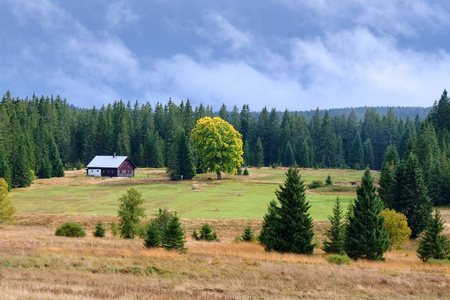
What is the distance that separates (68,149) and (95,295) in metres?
133

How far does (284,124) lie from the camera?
155375 millimetres

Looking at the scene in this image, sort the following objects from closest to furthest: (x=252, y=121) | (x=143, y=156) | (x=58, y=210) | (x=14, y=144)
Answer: (x=58, y=210) < (x=14, y=144) < (x=143, y=156) < (x=252, y=121)

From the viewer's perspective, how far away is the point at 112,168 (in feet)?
342

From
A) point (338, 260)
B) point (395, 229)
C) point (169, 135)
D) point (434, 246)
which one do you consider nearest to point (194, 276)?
point (338, 260)

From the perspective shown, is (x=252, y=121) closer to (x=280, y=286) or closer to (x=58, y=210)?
(x=58, y=210)

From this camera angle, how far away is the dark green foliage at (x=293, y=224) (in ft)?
95.8

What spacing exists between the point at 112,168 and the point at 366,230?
8388 centimetres

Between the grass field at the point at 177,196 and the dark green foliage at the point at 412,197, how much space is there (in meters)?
8.68

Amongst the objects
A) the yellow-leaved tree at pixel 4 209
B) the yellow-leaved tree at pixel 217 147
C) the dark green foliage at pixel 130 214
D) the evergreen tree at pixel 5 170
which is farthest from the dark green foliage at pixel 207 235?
the evergreen tree at pixel 5 170

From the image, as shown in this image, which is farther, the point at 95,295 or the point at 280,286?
the point at 280,286

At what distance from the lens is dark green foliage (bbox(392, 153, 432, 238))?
47.3 m

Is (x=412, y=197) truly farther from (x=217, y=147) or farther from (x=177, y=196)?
(x=217, y=147)

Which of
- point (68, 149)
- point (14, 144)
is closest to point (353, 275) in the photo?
point (14, 144)

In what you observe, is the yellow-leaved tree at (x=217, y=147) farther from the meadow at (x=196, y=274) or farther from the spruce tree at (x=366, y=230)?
the spruce tree at (x=366, y=230)
